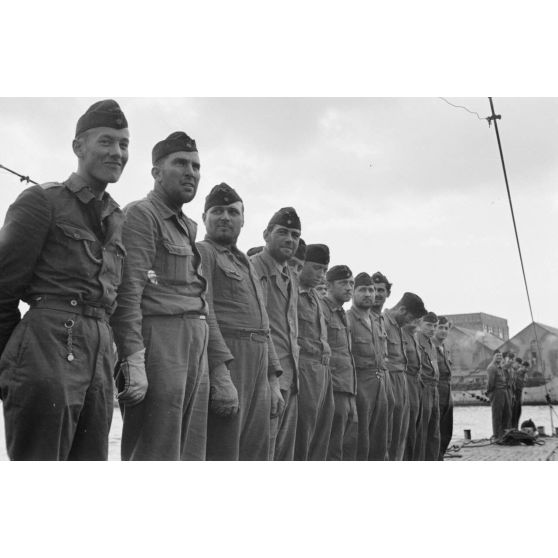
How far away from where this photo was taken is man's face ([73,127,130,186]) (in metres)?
3.49

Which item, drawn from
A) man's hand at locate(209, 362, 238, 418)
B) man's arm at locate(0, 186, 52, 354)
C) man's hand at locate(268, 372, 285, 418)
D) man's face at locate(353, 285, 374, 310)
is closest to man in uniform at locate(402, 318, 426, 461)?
man's face at locate(353, 285, 374, 310)

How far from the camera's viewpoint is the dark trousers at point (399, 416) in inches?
245

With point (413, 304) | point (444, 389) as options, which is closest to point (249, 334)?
point (413, 304)

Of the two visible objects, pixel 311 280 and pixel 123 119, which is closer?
A: pixel 123 119

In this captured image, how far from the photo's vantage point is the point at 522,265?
5547mm

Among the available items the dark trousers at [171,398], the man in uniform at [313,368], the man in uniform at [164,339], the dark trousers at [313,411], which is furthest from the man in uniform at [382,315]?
the dark trousers at [171,398]

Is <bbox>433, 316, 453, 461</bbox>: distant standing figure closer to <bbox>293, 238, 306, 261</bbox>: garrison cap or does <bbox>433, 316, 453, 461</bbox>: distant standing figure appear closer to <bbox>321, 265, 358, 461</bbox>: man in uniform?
<bbox>321, 265, 358, 461</bbox>: man in uniform

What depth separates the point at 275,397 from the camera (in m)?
4.33

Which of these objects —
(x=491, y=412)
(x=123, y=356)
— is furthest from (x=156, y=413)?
(x=491, y=412)

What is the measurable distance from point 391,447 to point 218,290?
284cm

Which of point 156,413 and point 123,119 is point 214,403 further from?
point 123,119

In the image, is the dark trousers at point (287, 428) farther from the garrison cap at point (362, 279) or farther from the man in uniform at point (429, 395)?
the man in uniform at point (429, 395)

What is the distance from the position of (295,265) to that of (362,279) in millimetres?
931

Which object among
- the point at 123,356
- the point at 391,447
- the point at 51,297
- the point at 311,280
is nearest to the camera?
the point at 51,297
